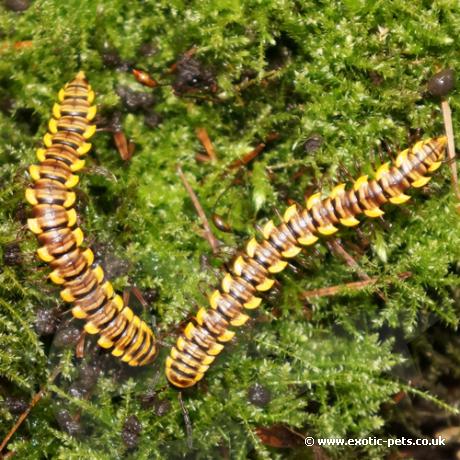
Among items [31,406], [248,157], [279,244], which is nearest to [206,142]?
[248,157]

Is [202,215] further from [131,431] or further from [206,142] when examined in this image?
[131,431]

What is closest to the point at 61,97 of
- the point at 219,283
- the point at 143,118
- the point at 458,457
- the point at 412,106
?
the point at 143,118

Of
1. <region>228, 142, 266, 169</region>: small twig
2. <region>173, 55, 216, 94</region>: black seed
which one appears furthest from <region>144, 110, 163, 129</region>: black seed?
<region>228, 142, 266, 169</region>: small twig

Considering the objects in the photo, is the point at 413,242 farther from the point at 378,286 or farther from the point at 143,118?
the point at 143,118

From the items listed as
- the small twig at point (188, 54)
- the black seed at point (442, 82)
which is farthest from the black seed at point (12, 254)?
the black seed at point (442, 82)

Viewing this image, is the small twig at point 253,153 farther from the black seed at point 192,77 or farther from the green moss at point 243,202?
the black seed at point 192,77

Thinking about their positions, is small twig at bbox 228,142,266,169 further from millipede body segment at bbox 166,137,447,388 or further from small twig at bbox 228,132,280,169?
millipede body segment at bbox 166,137,447,388
